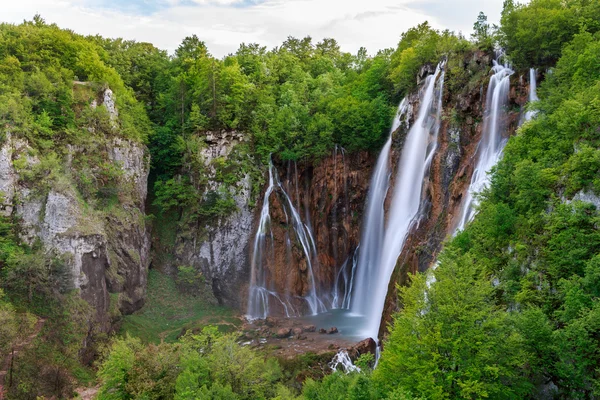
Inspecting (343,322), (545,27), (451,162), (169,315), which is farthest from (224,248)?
(545,27)

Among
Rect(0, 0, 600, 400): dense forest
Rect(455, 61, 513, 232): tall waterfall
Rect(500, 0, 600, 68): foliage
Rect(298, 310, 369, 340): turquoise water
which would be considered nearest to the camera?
Rect(0, 0, 600, 400): dense forest

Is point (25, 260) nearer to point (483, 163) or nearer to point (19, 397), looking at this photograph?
point (19, 397)

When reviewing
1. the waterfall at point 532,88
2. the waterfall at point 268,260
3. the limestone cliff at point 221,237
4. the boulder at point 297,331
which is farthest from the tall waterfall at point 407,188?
the limestone cliff at point 221,237

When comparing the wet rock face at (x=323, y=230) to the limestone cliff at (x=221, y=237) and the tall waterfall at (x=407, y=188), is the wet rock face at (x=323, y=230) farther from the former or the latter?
the tall waterfall at (x=407, y=188)

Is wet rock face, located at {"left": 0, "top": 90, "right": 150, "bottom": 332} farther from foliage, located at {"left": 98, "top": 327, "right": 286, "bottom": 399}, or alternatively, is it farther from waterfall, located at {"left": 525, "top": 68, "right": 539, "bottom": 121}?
waterfall, located at {"left": 525, "top": 68, "right": 539, "bottom": 121}

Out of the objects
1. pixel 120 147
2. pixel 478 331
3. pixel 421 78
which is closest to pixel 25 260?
pixel 120 147

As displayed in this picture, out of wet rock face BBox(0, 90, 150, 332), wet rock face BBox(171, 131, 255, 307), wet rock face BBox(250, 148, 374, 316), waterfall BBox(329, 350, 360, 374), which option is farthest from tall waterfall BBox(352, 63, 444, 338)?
wet rock face BBox(0, 90, 150, 332)
